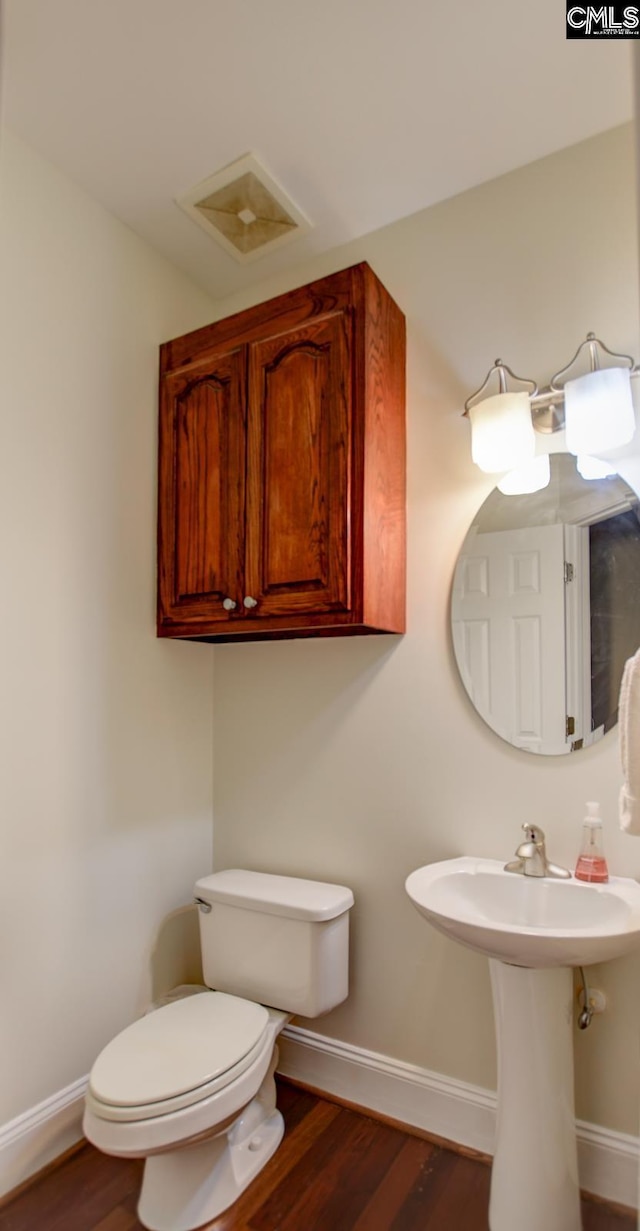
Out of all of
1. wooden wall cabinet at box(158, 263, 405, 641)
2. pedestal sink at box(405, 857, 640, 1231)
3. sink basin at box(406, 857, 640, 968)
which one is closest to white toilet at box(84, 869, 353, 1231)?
sink basin at box(406, 857, 640, 968)

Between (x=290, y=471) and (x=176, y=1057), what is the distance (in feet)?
4.81

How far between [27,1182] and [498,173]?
2.91m

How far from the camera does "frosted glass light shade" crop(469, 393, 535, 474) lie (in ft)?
5.58

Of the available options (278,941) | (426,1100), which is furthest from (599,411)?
(426,1100)

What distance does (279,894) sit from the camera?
75.0 inches

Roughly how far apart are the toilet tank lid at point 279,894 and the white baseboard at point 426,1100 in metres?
0.46

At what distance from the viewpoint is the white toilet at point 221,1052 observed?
1.40m

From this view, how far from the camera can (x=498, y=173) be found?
1.89 m

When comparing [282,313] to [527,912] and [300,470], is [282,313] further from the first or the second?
[527,912]

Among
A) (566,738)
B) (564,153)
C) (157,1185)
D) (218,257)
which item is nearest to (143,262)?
(218,257)

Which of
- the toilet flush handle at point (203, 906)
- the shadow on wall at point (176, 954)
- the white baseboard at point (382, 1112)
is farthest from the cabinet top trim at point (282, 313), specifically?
the white baseboard at point (382, 1112)

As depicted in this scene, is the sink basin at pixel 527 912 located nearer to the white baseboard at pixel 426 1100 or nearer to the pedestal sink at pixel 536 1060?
the pedestal sink at pixel 536 1060

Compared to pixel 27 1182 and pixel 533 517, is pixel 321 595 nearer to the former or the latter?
pixel 533 517

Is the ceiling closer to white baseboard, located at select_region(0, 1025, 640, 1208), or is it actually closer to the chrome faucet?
the chrome faucet
